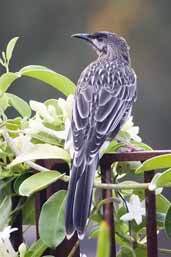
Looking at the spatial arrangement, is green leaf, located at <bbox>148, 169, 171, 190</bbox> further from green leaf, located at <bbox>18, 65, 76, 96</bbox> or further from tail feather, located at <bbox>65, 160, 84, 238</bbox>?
green leaf, located at <bbox>18, 65, 76, 96</bbox>

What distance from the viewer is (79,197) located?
2.00 meters

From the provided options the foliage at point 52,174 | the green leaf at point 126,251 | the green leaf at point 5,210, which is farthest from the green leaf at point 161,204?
the green leaf at point 5,210

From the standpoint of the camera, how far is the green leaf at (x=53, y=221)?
1.93 meters

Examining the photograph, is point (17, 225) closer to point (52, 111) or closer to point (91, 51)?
point (52, 111)

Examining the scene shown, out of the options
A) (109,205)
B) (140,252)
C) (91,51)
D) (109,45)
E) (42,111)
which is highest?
(91,51)

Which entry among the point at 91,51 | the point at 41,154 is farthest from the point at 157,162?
the point at 91,51

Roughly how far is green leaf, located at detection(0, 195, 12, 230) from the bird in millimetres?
166

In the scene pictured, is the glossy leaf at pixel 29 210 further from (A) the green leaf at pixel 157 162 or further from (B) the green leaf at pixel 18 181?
(A) the green leaf at pixel 157 162

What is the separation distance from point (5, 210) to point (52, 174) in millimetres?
185

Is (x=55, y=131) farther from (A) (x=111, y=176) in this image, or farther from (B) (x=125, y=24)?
(B) (x=125, y=24)

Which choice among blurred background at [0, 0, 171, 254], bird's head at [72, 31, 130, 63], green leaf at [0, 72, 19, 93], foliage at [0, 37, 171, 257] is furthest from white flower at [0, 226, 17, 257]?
blurred background at [0, 0, 171, 254]

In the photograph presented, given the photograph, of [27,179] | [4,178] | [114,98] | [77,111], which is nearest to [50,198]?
[27,179]

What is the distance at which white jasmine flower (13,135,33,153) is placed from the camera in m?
2.08

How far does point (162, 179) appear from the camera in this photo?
1.85 m
